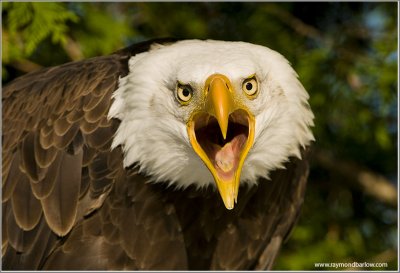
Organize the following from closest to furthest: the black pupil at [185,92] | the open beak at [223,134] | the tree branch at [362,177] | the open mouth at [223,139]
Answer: the open beak at [223,134], the open mouth at [223,139], the black pupil at [185,92], the tree branch at [362,177]

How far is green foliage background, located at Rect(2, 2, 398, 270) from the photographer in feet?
18.1

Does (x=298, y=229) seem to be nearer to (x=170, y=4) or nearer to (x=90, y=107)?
(x=170, y=4)

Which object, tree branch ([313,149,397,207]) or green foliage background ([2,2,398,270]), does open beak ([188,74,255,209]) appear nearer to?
green foliage background ([2,2,398,270])

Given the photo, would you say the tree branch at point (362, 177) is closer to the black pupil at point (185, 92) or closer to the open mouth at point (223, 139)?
the open mouth at point (223, 139)

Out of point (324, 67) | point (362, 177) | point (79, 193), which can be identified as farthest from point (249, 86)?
point (362, 177)

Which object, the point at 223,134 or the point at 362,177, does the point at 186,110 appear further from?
the point at 362,177

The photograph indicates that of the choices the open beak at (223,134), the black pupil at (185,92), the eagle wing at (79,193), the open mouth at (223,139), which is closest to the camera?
the open beak at (223,134)

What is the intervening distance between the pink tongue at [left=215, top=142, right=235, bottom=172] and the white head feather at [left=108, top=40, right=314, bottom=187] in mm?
139

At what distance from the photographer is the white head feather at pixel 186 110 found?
407 cm

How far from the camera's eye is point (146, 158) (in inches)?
170

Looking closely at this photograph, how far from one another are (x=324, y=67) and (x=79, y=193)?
2.16 metres

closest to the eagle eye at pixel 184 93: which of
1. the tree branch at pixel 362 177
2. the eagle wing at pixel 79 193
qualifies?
the eagle wing at pixel 79 193

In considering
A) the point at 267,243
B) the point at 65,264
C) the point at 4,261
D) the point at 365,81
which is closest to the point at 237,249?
the point at 267,243

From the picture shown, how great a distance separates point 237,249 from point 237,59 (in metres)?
1.16
